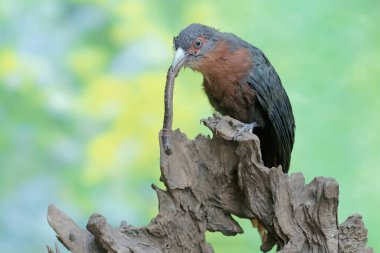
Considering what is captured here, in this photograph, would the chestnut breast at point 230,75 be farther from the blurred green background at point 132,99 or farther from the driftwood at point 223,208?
the blurred green background at point 132,99

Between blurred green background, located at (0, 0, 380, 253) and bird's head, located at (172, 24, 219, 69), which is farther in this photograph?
blurred green background, located at (0, 0, 380, 253)

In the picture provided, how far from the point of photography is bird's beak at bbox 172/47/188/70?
1.88 m

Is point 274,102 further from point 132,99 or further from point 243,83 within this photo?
point 132,99

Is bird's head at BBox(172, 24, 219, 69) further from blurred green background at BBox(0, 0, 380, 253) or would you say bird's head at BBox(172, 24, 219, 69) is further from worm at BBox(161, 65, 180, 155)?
blurred green background at BBox(0, 0, 380, 253)

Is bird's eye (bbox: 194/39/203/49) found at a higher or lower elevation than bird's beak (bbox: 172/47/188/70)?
higher

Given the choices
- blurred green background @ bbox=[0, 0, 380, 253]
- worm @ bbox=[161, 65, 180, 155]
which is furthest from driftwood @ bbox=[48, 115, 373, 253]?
blurred green background @ bbox=[0, 0, 380, 253]

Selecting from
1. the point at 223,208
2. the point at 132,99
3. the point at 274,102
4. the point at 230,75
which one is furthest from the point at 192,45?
the point at 132,99

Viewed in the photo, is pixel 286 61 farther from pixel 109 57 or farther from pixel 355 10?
pixel 109 57

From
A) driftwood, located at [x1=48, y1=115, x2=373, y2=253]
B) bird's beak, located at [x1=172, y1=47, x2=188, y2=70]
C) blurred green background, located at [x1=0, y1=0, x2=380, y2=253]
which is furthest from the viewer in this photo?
blurred green background, located at [x1=0, y1=0, x2=380, y2=253]

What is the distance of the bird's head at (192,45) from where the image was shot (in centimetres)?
191

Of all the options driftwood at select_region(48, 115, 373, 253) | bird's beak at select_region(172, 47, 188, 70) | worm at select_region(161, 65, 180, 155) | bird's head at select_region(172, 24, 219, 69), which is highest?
bird's head at select_region(172, 24, 219, 69)

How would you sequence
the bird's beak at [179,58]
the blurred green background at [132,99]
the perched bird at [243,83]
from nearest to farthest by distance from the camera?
1. the bird's beak at [179,58]
2. the perched bird at [243,83]
3. the blurred green background at [132,99]

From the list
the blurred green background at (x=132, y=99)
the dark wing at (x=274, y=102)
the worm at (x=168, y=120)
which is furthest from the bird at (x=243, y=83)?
the blurred green background at (x=132, y=99)

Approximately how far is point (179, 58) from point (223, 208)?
17.4 inches
